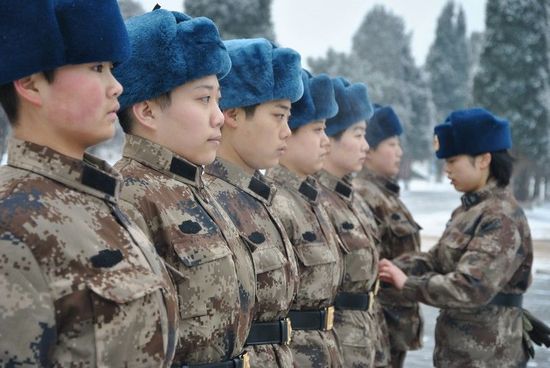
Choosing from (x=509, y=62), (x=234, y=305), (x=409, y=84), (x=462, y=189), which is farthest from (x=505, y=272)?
(x=409, y=84)

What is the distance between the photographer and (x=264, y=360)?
2816 mm

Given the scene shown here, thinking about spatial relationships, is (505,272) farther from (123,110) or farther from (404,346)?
(123,110)

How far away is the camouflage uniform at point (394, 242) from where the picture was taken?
5.23 metres

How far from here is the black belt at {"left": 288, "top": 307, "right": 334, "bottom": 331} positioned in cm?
343

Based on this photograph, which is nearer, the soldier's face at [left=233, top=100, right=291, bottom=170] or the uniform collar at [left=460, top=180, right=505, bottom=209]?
the soldier's face at [left=233, top=100, right=291, bottom=170]

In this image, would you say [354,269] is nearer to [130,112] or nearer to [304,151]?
[304,151]

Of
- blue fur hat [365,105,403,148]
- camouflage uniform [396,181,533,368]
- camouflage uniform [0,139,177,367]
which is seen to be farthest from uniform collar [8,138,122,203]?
blue fur hat [365,105,403,148]

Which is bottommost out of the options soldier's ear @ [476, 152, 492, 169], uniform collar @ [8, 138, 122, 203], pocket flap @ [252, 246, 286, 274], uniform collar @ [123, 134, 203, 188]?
pocket flap @ [252, 246, 286, 274]

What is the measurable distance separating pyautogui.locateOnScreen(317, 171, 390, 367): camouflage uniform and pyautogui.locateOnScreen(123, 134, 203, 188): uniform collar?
1.67 metres

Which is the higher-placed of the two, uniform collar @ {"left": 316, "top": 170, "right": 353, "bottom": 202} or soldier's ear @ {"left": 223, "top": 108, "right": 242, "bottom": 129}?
soldier's ear @ {"left": 223, "top": 108, "right": 242, "bottom": 129}

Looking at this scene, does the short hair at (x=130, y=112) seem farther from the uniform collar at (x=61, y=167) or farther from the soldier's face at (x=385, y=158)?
the soldier's face at (x=385, y=158)

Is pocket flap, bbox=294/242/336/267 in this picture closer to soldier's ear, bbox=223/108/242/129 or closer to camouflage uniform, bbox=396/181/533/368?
soldier's ear, bbox=223/108/242/129

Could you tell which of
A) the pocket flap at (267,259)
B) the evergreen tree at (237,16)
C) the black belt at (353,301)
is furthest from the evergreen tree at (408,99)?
the pocket flap at (267,259)

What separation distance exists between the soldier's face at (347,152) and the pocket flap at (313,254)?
3.67ft
